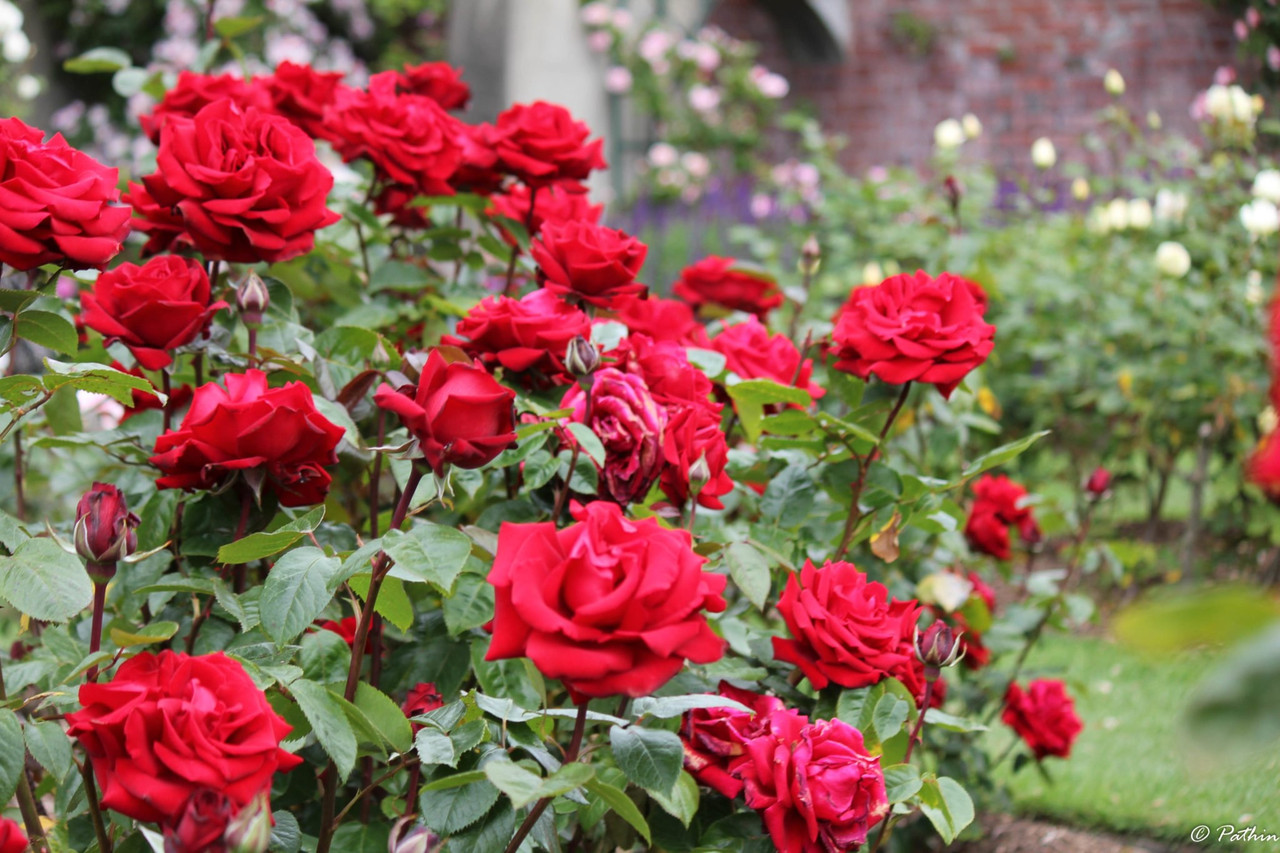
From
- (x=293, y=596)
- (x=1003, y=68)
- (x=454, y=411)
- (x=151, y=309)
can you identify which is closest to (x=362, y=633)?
(x=293, y=596)

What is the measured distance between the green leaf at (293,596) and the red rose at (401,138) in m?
0.49

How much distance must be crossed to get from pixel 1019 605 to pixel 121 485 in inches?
43.5

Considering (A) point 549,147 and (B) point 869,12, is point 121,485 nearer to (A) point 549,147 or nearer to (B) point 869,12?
(A) point 549,147

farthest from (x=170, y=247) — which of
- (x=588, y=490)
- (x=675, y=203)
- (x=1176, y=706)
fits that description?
(x=675, y=203)

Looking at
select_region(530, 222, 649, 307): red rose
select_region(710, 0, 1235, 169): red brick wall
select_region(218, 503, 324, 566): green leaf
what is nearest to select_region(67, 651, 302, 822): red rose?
select_region(218, 503, 324, 566): green leaf

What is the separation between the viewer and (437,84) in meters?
1.29

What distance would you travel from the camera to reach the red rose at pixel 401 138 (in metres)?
1.02

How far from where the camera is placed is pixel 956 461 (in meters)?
1.70

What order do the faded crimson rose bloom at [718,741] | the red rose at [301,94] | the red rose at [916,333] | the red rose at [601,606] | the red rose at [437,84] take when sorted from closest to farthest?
the red rose at [601,606]
the faded crimson rose bloom at [718,741]
the red rose at [916,333]
the red rose at [301,94]
the red rose at [437,84]

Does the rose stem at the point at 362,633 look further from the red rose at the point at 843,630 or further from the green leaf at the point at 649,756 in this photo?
the red rose at the point at 843,630

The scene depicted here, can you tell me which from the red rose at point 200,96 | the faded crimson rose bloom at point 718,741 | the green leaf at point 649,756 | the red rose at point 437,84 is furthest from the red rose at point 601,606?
the red rose at point 437,84

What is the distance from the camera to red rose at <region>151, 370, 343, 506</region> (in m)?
0.69

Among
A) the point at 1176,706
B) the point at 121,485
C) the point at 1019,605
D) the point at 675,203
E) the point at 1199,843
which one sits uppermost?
the point at 121,485

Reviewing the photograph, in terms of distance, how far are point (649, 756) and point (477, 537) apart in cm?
19
